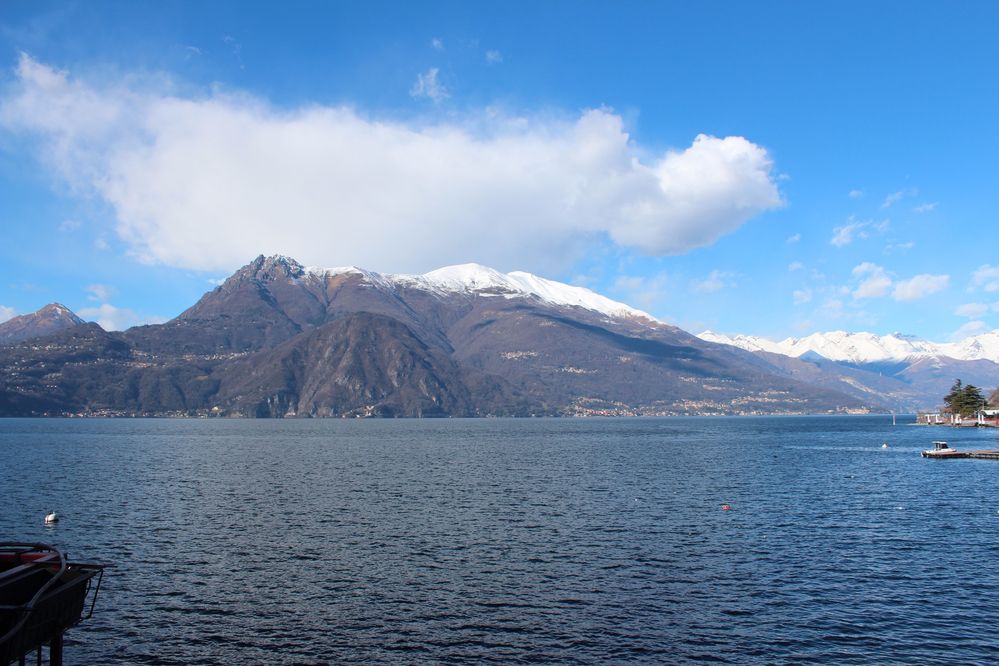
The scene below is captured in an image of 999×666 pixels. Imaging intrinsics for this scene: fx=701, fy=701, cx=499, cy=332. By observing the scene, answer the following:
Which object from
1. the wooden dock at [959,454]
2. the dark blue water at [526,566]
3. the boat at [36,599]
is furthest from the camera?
the wooden dock at [959,454]

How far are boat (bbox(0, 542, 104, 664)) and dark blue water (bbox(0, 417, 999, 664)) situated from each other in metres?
9.25

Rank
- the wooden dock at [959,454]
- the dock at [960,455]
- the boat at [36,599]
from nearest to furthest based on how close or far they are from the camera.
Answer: the boat at [36,599] → the dock at [960,455] → the wooden dock at [959,454]

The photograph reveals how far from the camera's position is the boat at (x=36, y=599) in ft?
77.6

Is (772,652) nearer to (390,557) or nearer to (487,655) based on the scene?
(487,655)

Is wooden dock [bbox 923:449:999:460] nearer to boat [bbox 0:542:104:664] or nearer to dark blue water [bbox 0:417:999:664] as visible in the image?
dark blue water [bbox 0:417:999:664]

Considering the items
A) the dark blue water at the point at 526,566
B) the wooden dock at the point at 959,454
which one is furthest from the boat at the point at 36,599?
the wooden dock at the point at 959,454

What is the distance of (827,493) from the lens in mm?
90688

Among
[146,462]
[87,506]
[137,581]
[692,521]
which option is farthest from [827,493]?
[146,462]

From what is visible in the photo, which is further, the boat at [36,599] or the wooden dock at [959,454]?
the wooden dock at [959,454]

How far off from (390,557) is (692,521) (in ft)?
104

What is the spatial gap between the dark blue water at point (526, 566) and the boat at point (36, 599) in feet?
30.4

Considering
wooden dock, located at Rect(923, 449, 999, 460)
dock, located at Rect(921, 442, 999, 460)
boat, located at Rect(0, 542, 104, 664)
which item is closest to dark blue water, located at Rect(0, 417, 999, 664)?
boat, located at Rect(0, 542, 104, 664)

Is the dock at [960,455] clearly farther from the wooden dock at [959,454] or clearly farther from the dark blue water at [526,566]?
the dark blue water at [526,566]

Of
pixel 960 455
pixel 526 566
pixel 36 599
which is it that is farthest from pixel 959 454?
pixel 36 599
